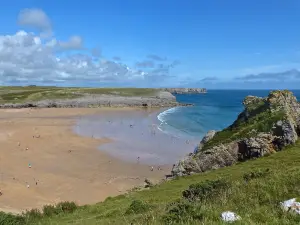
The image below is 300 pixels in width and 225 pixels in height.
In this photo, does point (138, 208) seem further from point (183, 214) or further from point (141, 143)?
point (141, 143)

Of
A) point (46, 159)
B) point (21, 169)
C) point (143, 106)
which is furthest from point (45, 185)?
point (143, 106)

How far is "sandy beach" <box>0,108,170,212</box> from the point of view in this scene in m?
29.0

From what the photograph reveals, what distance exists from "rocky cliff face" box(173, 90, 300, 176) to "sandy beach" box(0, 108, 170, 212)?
8730mm

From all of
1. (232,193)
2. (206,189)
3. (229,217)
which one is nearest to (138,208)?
(206,189)

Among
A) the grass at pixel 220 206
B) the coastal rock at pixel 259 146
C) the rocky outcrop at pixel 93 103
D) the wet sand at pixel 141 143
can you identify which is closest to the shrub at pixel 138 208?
the grass at pixel 220 206

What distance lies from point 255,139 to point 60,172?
2198 cm

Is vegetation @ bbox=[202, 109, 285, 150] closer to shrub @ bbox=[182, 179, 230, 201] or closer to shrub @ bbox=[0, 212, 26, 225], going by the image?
shrub @ bbox=[182, 179, 230, 201]

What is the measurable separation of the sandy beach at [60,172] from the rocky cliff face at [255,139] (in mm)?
8730

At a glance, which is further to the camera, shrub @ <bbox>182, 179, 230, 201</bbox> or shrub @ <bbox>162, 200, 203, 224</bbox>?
shrub @ <bbox>182, 179, 230, 201</bbox>

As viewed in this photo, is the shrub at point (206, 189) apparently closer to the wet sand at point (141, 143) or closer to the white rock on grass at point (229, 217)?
the white rock on grass at point (229, 217)

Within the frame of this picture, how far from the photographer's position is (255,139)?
78.9 feet

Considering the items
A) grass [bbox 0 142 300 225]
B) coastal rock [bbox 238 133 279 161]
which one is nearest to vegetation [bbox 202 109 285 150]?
coastal rock [bbox 238 133 279 161]

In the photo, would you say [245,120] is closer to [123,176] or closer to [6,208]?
[123,176]

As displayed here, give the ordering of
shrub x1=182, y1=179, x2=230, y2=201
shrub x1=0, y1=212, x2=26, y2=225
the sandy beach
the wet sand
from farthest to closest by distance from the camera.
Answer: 1. the wet sand
2. the sandy beach
3. shrub x1=0, y1=212, x2=26, y2=225
4. shrub x1=182, y1=179, x2=230, y2=201
